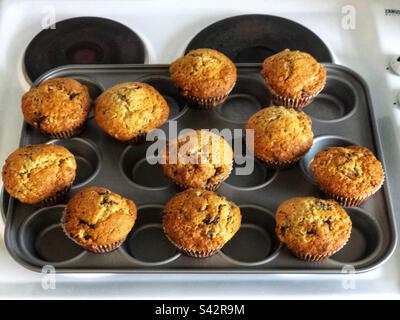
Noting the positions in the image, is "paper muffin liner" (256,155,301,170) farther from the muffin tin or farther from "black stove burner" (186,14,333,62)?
"black stove burner" (186,14,333,62)

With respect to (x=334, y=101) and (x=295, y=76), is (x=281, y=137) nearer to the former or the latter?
(x=295, y=76)

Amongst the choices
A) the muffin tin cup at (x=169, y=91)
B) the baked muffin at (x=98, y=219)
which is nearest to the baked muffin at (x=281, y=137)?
the muffin tin cup at (x=169, y=91)

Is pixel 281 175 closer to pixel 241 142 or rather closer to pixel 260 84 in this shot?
pixel 241 142

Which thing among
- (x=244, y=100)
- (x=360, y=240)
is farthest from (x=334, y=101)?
(x=360, y=240)

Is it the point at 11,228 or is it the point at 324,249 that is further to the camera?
the point at 11,228

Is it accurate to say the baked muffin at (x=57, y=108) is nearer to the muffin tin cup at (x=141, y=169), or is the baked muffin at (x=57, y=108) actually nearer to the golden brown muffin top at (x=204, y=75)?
the muffin tin cup at (x=141, y=169)
